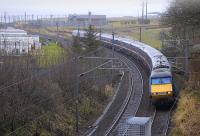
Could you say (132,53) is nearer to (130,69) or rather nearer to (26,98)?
(130,69)

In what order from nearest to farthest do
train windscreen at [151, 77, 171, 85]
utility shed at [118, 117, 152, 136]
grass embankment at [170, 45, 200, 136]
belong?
utility shed at [118, 117, 152, 136], grass embankment at [170, 45, 200, 136], train windscreen at [151, 77, 171, 85]

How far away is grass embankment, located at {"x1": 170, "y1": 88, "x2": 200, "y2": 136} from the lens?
72.9ft

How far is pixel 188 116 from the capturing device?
24609mm

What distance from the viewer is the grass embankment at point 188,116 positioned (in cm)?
2223

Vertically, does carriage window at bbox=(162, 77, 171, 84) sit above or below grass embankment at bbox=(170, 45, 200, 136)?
above

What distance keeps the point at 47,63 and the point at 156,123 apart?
54.1ft

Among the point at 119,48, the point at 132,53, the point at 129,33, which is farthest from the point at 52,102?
the point at 129,33

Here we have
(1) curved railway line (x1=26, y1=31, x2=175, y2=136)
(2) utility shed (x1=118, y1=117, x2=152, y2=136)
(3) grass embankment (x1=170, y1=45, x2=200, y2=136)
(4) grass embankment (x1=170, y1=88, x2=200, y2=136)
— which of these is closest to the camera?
(2) utility shed (x1=118, y1=117, x2=152, y2=136)

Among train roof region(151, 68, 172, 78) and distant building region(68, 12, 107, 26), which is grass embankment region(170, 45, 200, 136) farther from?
distant building region(68, 12, 107, 26)

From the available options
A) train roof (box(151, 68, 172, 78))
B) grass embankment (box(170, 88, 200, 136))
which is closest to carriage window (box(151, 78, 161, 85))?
train roof (box(151, 68, 172, 78))

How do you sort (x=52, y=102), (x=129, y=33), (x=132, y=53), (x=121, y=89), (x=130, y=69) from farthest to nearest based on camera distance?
(x=129, y=33), (x=132, y=53), (x=130, y=69), (x=121, y=89), (x=52, y=102)

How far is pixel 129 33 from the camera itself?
8312cm

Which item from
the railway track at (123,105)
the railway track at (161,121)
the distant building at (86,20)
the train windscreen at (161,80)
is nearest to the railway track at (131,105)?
the railway track at (123,105)

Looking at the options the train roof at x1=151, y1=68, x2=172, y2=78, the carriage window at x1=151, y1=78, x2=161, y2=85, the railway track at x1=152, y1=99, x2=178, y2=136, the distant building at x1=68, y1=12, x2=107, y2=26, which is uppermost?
the distant building at x1=68, y1=12, x2=107, y2=26
